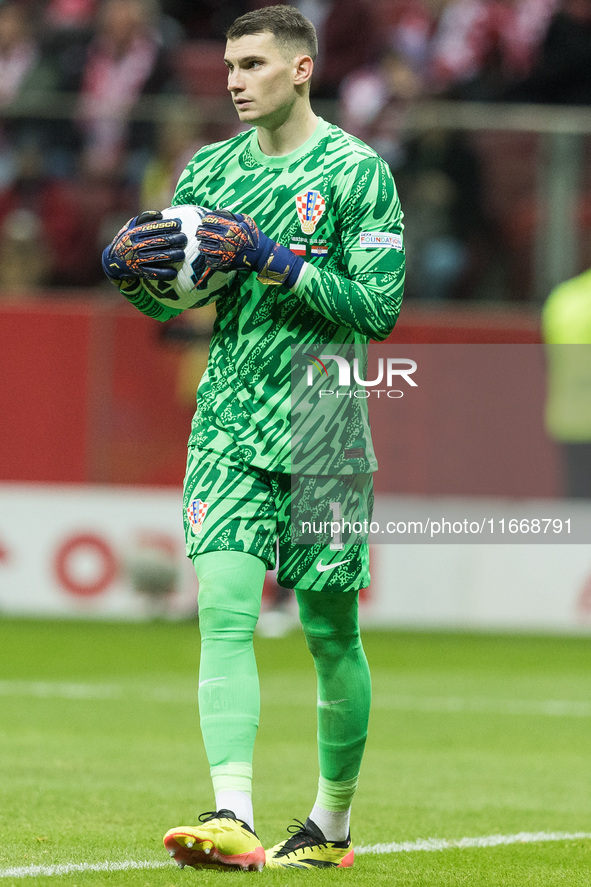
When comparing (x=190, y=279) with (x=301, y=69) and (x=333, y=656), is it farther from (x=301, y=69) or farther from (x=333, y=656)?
(x=333, y=656)

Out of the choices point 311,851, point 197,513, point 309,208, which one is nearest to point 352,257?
point 309,208

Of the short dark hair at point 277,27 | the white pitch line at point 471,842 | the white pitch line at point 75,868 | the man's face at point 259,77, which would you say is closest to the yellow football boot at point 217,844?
the white pitch line at point 75,868

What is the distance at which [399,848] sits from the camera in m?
5.00

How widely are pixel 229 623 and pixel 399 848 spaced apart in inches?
44.8

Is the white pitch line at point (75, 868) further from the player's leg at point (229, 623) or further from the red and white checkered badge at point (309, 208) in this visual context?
the red and white checkered badge at point (309, 208)

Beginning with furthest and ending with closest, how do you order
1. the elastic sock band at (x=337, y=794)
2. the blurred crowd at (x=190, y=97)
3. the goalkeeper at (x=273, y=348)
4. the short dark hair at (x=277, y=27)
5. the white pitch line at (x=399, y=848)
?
the blurred crowd at (x=190, y=97) → the elastic sock band at (x=337, y=794) → the short dark hair at (x=277, y=27) → the goalkeeper at (x=273, y=348) → the white pitch line at (x=399, y=848)

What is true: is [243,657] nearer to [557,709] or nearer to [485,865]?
[485,865]

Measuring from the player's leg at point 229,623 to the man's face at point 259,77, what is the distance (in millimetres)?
1016

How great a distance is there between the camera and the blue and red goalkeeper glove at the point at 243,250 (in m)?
4.37

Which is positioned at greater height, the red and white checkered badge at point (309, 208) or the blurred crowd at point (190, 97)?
the blurred crowd at point (190, 97)

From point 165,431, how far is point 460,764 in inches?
250

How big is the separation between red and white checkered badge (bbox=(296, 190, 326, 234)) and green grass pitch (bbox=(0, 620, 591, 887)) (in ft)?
6.03

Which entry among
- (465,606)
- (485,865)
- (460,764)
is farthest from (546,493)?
(485,865)

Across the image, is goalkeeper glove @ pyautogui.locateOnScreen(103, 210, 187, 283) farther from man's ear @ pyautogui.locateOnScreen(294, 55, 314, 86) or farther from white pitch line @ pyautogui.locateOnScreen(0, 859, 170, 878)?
white pitch line @ pyautogui.locateOnScreen(0, 859, 170, 878)
